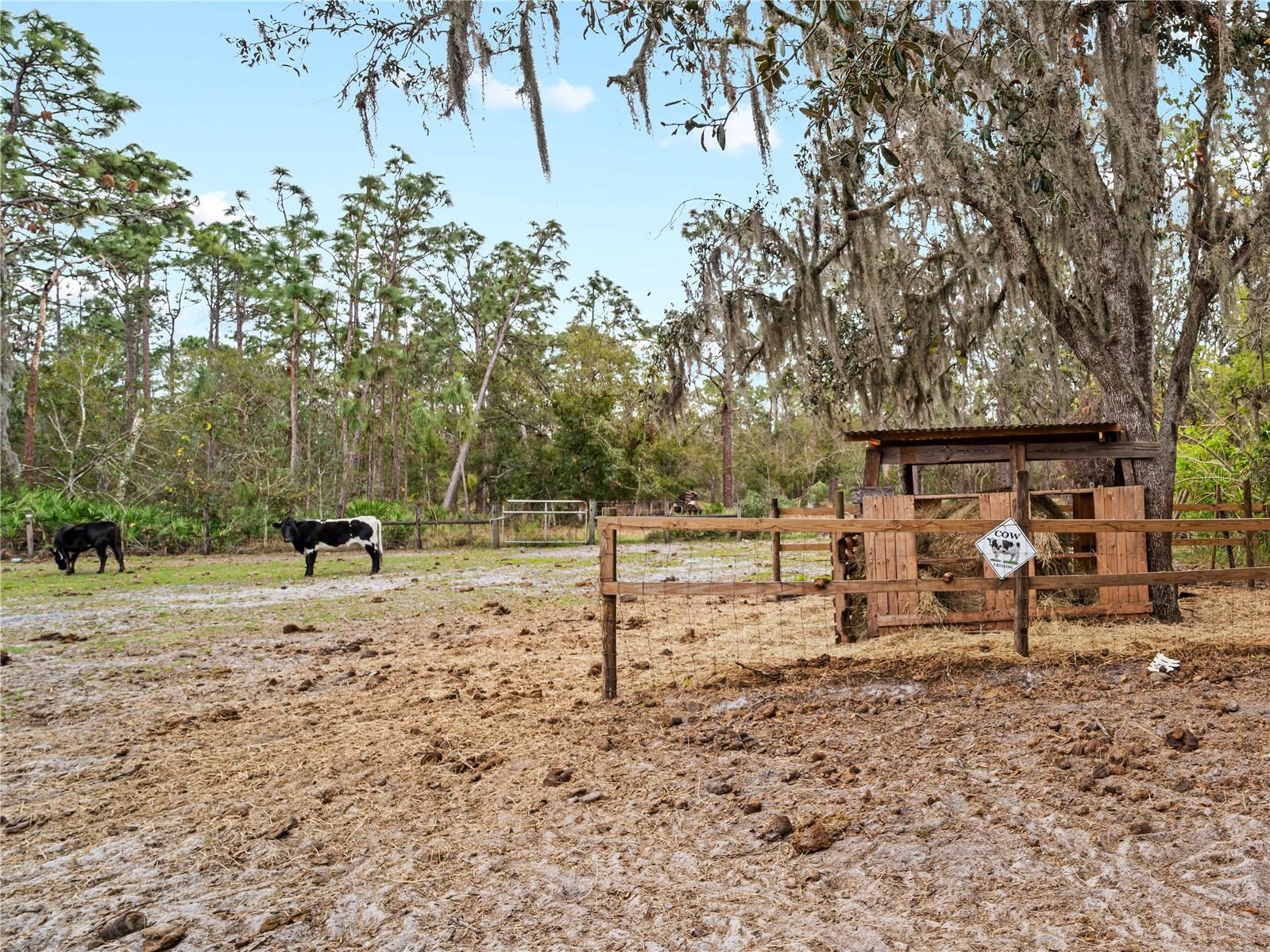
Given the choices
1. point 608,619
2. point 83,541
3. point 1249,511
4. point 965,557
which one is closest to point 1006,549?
point 965,557

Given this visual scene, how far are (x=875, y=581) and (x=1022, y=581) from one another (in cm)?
116

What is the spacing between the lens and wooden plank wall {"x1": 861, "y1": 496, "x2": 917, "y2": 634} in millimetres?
7113

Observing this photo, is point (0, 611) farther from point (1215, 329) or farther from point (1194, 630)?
point (1215, 329)

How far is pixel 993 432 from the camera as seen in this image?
23.9 feet

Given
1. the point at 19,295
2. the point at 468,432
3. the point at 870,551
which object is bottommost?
the point at 870,551

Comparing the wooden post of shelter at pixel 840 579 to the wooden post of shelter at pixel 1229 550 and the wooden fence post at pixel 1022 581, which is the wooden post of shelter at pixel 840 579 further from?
the wooden post of shelter at pixel 1229 550

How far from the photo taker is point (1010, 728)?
4445 millimetres

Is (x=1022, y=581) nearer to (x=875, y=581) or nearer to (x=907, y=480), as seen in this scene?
(x=875, y=581)

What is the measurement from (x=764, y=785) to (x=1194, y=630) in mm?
5338

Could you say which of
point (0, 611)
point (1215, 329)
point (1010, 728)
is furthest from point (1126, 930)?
point (1215, 329)

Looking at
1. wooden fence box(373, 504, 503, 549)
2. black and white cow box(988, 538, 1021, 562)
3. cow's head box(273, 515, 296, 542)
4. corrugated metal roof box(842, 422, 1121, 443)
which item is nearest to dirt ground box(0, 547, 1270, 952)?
black and white cow box(988, 538, 1021, 562)

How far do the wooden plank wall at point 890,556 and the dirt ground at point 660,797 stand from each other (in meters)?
0.34

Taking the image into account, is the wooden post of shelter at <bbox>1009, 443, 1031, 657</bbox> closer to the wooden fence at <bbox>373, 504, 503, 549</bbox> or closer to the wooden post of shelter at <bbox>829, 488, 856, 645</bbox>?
the wooden post of shelter at <bbox>829, 488, 856, 645</bbox>

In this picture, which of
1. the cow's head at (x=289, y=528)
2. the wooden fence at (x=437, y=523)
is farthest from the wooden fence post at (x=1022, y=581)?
the wooden fence at (x=437, y=523)
